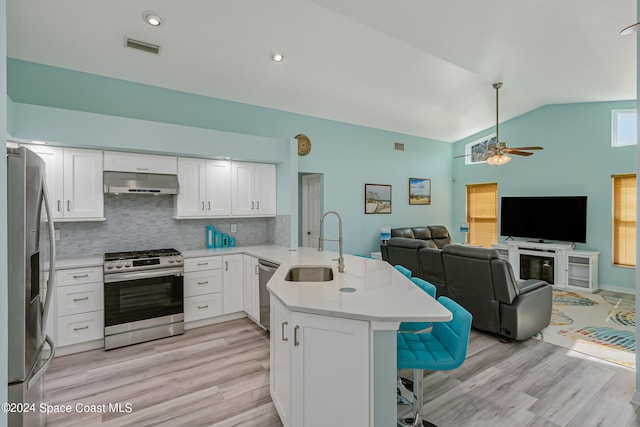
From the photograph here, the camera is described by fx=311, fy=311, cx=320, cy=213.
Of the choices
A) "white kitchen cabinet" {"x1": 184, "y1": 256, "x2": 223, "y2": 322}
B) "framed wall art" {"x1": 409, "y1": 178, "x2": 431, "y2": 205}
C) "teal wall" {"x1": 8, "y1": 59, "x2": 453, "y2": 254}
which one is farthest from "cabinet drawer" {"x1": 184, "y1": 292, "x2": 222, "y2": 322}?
"framed wall art" {"x1": 409, "y1": 178, "x2": 431, "y2": 205}

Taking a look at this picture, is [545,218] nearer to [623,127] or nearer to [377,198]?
[623,127]

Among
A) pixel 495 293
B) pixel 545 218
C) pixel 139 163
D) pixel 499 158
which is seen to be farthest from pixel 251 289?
pixel 545 218

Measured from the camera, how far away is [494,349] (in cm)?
336

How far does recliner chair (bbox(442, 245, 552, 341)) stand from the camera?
3.36 metres

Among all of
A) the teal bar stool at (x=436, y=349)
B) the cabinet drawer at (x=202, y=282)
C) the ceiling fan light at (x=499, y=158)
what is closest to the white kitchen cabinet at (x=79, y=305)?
the cabinet drawer at (x=202, y=282)

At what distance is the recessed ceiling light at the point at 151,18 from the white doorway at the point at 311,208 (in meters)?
3.52

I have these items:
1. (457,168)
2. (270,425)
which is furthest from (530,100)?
(270,425)

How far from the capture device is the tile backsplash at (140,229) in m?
3.74

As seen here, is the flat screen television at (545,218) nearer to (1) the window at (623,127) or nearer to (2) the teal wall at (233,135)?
(1) the window at (623,127)

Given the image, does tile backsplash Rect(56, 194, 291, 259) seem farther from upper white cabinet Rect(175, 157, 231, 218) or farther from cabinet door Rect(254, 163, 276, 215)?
upper white cabinet Rect(175, 157, 231, 218)

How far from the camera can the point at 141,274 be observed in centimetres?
352

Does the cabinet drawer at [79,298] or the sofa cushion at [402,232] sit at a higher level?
the sofa cushion at [402,232]

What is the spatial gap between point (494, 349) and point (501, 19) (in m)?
3.50

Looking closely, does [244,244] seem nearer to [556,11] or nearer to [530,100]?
[556,11]
